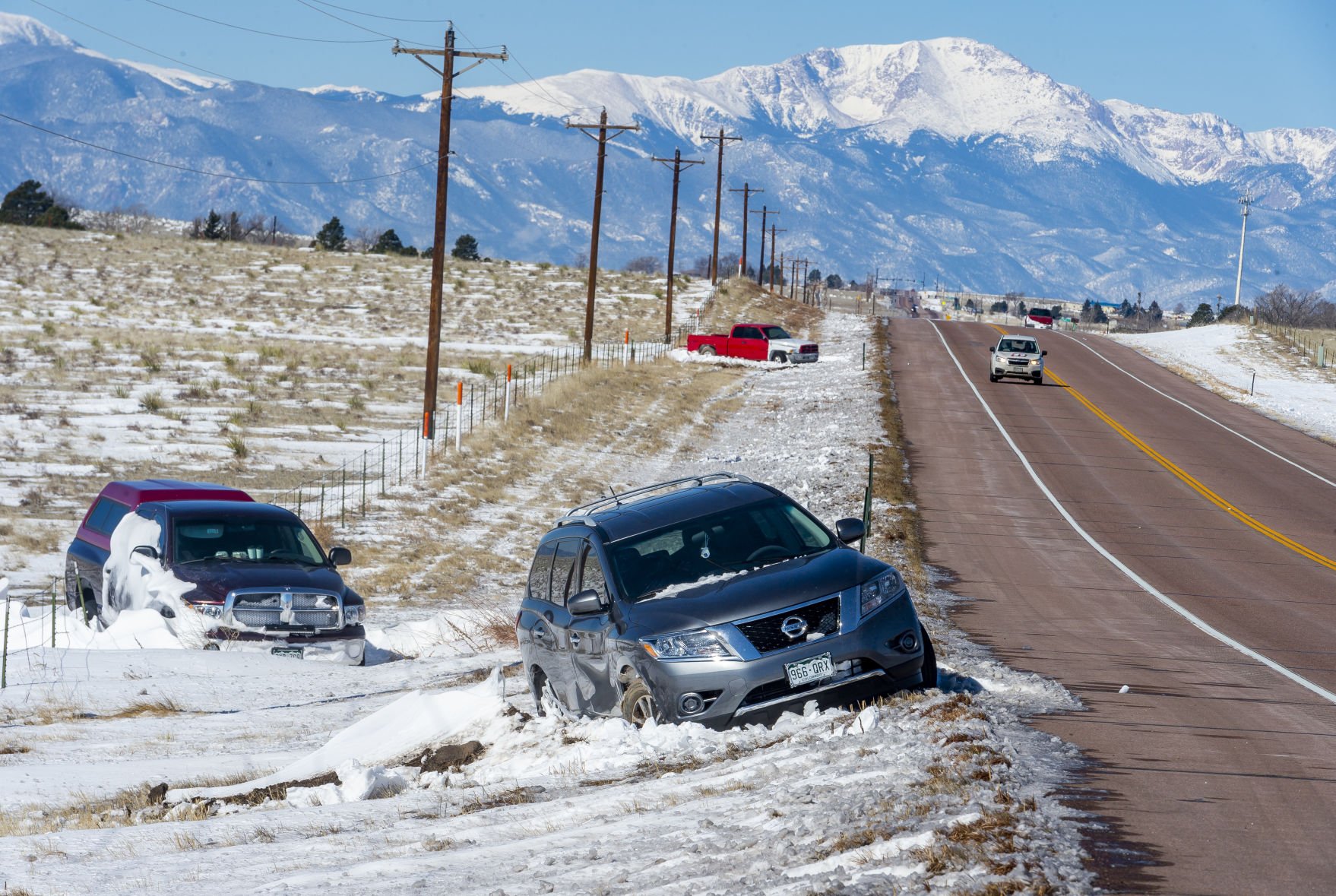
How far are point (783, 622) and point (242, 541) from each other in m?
9.40

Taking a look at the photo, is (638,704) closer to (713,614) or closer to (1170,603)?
(713,614)

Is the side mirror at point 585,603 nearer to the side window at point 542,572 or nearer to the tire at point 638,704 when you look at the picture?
the tire at point 638,704

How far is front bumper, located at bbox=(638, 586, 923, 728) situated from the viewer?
360 inches

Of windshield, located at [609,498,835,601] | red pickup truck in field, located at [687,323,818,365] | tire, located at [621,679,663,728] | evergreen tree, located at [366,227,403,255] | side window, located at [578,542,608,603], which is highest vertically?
evergreen tree, located at [366,227,403,255]

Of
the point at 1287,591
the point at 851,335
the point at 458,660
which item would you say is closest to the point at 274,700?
the point at 458,660

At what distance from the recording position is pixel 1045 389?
5203cm

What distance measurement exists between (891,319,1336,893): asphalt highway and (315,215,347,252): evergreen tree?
66354 mm

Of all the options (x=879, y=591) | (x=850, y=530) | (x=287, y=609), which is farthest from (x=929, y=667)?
(x=287, y=609)

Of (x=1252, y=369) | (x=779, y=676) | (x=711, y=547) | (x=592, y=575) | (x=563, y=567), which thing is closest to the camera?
(x=779, y=676)

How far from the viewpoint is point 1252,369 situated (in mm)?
63156

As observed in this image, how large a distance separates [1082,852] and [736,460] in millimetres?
28370

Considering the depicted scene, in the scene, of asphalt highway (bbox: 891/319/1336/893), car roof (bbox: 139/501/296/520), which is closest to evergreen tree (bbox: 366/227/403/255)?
asphalt highway (bbox: 891/319/1336/893)

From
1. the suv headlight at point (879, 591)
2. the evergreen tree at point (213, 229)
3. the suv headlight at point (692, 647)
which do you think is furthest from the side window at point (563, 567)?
the evergreen tree at point (213, 229)

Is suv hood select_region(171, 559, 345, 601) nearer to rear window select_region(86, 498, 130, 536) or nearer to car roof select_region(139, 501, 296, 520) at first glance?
car roof select_region(139, 501, 296, 520)
